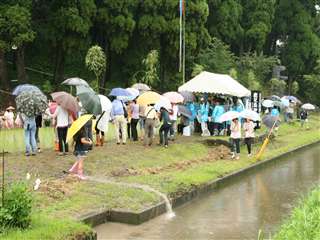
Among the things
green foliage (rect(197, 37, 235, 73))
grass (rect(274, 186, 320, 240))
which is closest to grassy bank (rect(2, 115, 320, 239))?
grass (rect(274, 186, 320, 240))

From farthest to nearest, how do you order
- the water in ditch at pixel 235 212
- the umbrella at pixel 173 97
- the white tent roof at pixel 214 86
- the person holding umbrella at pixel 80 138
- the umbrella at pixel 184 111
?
the white tent roof at pixel 214 86 < the umbrella at pixel 184 111 < the umbrella at pixel 173 97 < the person holding umbrella at pixel 80 138 < the water in ditch at pixel 235 212

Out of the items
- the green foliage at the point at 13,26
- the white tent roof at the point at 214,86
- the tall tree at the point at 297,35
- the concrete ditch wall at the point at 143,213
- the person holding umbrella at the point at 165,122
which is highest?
the tall tree at the point at 297,35

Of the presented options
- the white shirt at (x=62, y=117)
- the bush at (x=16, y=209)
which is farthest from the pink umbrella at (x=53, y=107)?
the bush at (x=16, y=209)

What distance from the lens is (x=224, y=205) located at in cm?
1245

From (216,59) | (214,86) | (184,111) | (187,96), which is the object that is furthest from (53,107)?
(216,59)

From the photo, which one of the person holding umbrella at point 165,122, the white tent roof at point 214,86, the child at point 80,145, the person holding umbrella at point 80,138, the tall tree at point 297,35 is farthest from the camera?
the tall tree at point 297,35

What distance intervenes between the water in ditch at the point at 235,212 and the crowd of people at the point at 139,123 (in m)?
2.54

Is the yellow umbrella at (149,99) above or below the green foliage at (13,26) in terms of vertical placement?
below

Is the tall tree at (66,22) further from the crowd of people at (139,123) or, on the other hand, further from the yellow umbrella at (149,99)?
the yellow umbrella at (149,99)

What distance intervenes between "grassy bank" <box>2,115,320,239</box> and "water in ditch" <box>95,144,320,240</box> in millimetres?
553

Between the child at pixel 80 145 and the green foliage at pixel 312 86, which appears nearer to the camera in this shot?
the child at pixel 80 145

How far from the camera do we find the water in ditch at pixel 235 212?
9852mm

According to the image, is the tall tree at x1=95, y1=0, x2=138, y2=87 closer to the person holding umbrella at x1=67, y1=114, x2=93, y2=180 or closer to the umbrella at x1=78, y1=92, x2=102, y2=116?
the umbrella at x1=78, y1=92, x2=102, y2=116

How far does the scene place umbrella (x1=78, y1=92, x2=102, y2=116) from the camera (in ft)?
46.2
